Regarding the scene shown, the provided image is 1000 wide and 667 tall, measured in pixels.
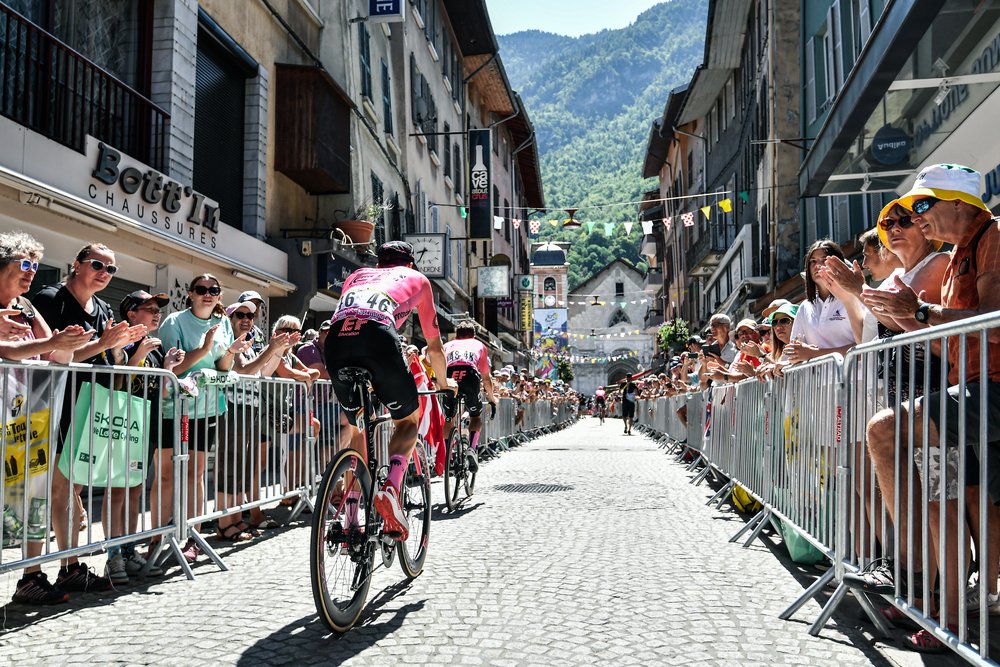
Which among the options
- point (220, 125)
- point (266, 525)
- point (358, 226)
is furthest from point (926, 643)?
point (358, 226)

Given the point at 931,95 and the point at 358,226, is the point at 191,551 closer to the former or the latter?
the point at 931,95

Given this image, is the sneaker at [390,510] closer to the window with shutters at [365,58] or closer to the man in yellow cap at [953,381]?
the man in yellow cap at [953,381]

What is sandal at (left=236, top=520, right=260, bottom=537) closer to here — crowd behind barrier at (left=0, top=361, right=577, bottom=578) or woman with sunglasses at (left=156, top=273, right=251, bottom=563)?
crowd behind barrier at (left=0, top=361, right=577, bottom=578)

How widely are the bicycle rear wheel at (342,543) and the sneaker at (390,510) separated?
0.08m

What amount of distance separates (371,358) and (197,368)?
93.3 inches

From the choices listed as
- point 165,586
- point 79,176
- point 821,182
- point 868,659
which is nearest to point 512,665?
point 868,659

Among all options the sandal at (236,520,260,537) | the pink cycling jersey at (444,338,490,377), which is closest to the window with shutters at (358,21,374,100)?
the pink cycling jersey at (444,338,490,377)

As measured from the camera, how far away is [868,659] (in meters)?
3.61

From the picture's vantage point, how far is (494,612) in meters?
4.31

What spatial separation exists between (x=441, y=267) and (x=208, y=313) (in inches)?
644

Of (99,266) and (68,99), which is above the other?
(68,99)

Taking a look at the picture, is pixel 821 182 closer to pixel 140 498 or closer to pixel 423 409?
pixel 423 409

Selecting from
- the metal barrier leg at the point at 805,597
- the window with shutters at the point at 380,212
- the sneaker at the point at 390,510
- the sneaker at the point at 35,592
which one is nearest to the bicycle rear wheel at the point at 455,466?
the sneaker at the point at 390,510

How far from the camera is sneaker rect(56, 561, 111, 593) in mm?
4984
